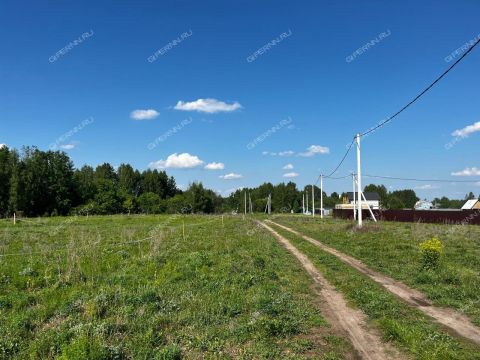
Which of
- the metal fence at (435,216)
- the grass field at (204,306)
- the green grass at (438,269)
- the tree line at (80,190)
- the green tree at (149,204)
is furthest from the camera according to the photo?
the green tree at (149,204)

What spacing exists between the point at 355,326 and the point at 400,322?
771 mm

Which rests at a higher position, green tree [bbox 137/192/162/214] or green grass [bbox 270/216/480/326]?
green tree [bbox 137/192/162/214]

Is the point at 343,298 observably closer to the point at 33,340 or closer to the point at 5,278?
the point at 33,340

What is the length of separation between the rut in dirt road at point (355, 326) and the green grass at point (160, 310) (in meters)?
0.24

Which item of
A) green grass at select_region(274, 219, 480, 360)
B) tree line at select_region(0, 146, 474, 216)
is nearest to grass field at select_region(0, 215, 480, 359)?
green grass at select_region(274, 219, 480, 360)

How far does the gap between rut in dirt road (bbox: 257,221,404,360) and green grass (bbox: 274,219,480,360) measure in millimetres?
171

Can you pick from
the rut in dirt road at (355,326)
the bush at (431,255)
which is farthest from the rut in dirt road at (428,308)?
the bush at (431,255)

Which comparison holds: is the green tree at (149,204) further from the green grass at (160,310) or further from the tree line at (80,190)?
the green grass at (160,310)

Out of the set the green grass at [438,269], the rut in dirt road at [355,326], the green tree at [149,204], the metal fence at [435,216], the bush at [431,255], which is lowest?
the rut in dirt road at [355,326]

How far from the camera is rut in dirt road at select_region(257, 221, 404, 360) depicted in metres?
5.57

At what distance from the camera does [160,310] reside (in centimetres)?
764

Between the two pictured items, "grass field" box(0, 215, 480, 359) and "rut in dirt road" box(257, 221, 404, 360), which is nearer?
"rut in dirt road" box(257, 221, 404, 360)

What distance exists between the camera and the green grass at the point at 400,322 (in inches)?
217

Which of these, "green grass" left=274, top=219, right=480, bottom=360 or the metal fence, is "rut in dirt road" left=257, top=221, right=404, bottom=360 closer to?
"green grass" left=274, top=219, right=480, bottom=360
